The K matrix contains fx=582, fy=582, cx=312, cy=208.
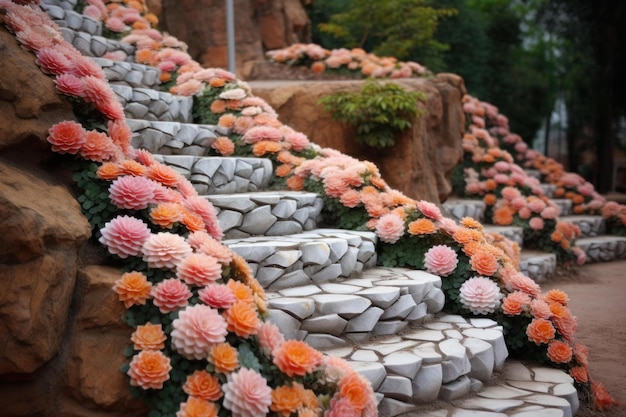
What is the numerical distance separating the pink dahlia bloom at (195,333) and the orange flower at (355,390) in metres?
0.58

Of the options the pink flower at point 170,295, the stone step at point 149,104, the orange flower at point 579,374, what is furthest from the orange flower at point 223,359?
the stone step at point 149,104

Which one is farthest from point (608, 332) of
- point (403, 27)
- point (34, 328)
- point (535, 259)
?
point (403, 27)

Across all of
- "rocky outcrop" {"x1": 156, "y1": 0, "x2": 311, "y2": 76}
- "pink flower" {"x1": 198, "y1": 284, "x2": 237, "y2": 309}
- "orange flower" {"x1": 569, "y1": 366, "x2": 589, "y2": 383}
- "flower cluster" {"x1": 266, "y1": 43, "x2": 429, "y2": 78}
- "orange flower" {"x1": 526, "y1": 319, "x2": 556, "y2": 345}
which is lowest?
"orange flower" {"x1": 569, "y1": 366, "x2": 589, "y2": 383}

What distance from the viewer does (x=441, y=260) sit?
405cm

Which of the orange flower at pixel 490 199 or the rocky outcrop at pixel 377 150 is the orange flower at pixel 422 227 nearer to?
the rocky outcrop at pixel 377 150

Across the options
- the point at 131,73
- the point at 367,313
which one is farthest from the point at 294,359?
the point at 131,73

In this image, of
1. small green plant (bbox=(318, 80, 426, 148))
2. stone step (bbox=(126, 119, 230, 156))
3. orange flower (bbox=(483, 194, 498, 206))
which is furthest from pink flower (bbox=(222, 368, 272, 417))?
orange flower (bbox=(483, 194, 498, 206))

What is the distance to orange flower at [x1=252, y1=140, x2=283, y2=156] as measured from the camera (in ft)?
16.8

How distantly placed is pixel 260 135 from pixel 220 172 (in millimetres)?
858

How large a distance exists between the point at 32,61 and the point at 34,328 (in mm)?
1456

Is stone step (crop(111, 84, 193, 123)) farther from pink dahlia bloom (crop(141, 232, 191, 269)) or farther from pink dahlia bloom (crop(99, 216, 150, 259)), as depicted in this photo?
pink dahlia bloom (crop(141, 232, 191, 269))

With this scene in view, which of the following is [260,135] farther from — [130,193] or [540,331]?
[540,331]

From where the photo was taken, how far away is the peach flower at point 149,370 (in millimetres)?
2348

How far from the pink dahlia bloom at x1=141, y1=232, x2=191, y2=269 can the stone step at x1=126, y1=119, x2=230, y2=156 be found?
6.61ft
